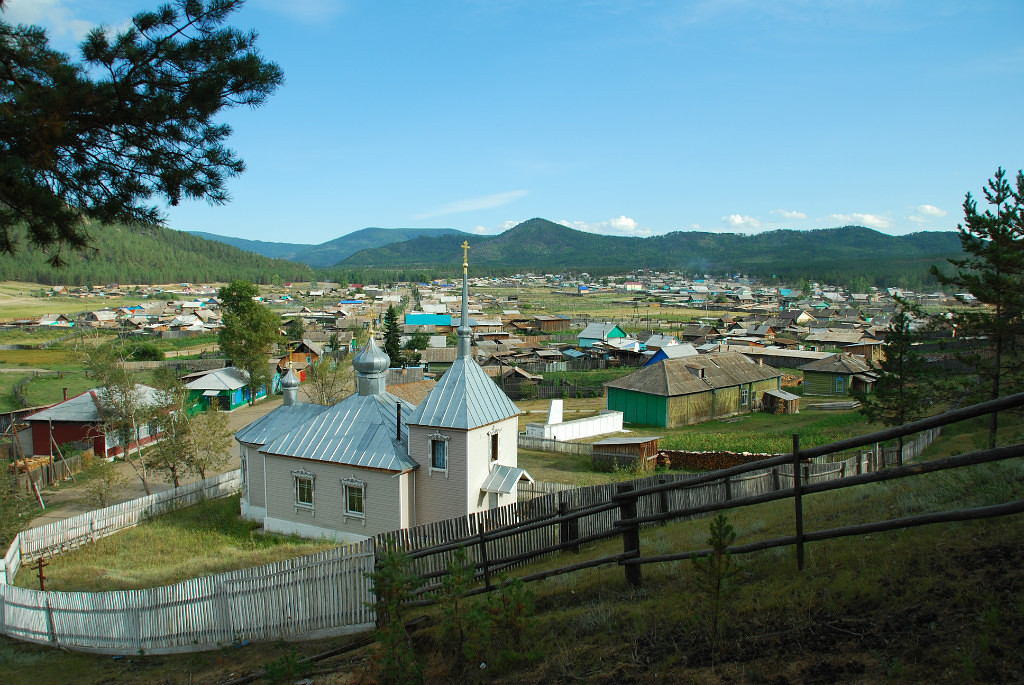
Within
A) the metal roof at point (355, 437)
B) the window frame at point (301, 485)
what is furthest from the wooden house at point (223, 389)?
the window frame at point (301, 485)

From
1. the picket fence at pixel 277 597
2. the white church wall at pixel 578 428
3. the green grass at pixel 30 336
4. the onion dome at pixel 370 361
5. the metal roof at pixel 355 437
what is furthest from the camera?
the green grass at pixel 30 336

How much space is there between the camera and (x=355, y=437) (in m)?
19.0

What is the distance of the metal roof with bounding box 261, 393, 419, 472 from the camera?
59.4ft

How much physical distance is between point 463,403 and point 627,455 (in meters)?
11.2

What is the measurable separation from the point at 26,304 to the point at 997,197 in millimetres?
168144

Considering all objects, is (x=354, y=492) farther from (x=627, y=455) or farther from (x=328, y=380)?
(x=328, y=380)

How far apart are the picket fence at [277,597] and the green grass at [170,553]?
2.65m

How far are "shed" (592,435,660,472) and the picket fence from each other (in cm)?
1211

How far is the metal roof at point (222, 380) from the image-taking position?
4638 centimetres

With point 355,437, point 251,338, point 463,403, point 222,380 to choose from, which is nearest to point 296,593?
point 463,403

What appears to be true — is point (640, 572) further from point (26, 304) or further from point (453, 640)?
point (26, 304)

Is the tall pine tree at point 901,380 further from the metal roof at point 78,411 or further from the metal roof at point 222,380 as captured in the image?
the metal roof at point 222,380

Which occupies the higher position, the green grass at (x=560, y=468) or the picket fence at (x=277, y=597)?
the picket fence at (x=277, y=597)

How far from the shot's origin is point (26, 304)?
140 metres
